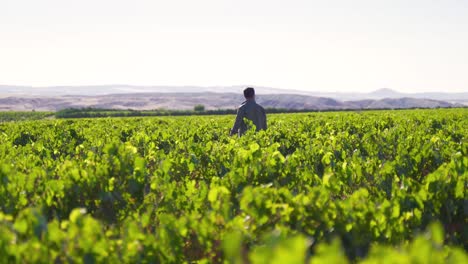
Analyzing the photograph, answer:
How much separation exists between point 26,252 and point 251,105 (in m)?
8.52

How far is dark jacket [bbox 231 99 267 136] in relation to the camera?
11.2 meters

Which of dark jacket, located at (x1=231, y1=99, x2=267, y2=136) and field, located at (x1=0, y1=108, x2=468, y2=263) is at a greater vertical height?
dark jacket, located at (x1=231, y1=99, x2=267, y2=136)

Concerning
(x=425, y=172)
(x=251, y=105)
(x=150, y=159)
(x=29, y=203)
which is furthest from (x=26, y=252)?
(x=251, y=105)

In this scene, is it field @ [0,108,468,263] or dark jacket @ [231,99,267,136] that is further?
dark jacket @ [231,99,267,136]

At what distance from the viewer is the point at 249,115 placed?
37.2ft

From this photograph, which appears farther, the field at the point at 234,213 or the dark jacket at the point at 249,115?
the dark jacket at the point at 249,115

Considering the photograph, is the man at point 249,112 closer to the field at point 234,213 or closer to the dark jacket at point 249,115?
the dark jacket at point 249,115

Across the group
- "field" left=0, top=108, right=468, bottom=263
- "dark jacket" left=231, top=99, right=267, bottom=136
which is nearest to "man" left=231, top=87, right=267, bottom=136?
"dark jacket" left=231, top=99, right=267, bottom=136

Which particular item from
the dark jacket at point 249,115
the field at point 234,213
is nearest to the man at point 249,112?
the dark jacket at point 249,115

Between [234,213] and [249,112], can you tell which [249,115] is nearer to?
[249,112]

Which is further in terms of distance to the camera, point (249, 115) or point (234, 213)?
point (249, 115)

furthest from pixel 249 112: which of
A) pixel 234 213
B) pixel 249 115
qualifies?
pixel 234 213

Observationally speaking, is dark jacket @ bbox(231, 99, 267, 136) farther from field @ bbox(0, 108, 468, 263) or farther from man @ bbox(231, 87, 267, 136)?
field @ bbox(0, 108, 468, 263)

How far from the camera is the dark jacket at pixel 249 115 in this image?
11206 millimetres
